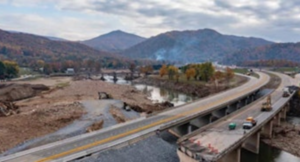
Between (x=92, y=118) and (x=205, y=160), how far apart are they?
860 inches

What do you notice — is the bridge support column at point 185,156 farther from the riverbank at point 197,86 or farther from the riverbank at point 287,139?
the riverbank at point 197,86

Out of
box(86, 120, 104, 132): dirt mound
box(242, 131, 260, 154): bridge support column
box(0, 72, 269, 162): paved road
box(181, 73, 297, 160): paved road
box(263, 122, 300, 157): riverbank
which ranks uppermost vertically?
box(0, 72, 269, 162): paved road

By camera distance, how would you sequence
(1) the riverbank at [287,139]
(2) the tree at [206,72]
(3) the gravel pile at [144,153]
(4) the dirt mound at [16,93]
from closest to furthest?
(3) the gravel pile at [144,153] → (1) the riverbank at [287,139] → (4) the dirt mound at [16,93] → (2) the tree at [206,72]

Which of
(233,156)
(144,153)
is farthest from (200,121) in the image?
(144,153)

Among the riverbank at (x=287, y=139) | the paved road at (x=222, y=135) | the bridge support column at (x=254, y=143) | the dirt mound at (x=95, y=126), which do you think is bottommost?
the riverbank at (x=287, y=139)

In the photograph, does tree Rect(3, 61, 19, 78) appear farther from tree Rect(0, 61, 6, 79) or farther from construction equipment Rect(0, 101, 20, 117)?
construction equipment Rect(0, 101, 20, 117)

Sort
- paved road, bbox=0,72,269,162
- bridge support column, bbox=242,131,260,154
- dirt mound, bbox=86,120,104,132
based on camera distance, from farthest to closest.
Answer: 1. dirt mound, bbox=86,120,104,132
2. bridge support column, bbox=242,131,260,154
3. paved road, bbox=0,72,269,162

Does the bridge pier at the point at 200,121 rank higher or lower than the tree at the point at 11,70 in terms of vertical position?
lower

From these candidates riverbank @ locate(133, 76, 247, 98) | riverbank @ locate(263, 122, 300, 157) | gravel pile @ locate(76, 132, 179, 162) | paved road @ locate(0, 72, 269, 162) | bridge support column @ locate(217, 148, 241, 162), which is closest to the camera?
paved road @ locate(0, 72, 269, 162)

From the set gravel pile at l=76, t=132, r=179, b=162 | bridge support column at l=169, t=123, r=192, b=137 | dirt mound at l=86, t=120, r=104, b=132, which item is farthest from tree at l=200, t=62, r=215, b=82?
gravel pile at l=76, t=132, r=179, b=162

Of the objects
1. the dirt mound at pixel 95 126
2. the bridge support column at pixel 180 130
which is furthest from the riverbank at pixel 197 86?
the dirt mound at pixel 95 126

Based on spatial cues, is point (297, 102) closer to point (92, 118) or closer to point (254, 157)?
point (254, 157)

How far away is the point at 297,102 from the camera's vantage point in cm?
6144

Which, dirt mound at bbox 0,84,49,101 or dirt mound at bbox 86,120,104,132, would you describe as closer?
dirt mound at bbox 86,120,104,132
